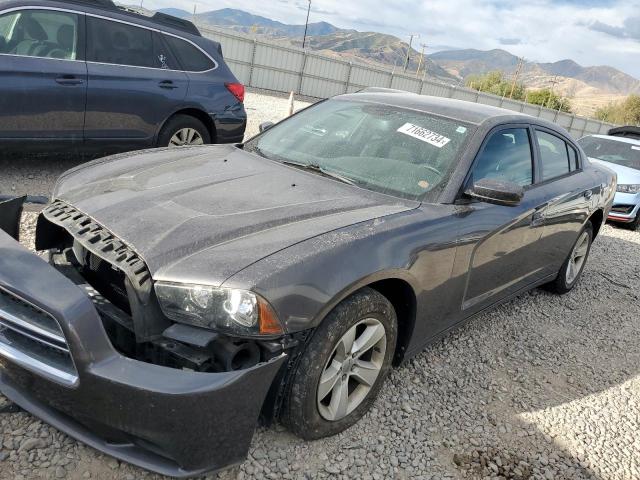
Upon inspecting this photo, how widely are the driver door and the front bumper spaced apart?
528 centimetres

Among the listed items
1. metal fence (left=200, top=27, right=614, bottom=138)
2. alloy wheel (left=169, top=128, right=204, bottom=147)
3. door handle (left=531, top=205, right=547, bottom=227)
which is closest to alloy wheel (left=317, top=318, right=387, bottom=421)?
door handle (left=531, top=205, right=547, bottom=227)

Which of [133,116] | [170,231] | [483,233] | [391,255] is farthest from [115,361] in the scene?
[133,116]

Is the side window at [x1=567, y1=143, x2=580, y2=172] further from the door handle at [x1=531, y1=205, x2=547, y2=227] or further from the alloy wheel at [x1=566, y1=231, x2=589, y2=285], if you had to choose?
the door handle at [x1=531, y1=205, x2=547, y2=227]

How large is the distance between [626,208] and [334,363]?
7.69 metres

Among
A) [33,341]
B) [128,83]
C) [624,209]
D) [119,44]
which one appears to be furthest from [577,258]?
[119,44]

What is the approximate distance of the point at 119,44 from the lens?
567 cm

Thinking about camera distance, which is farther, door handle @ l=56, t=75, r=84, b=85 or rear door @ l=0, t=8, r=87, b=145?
door handle @ l=56, t=75, r=84, b=85

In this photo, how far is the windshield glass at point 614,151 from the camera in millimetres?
9492

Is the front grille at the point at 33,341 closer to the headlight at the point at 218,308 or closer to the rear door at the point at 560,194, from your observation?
the headlight at the point at 218,308

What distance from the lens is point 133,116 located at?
5738mm

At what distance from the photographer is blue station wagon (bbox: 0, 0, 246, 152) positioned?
5.02m

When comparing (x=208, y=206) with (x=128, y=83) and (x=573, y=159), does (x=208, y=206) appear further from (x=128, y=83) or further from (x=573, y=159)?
(x=128, y=83)

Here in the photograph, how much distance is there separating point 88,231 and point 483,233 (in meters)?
2.08

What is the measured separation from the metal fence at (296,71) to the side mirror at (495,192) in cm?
2007
